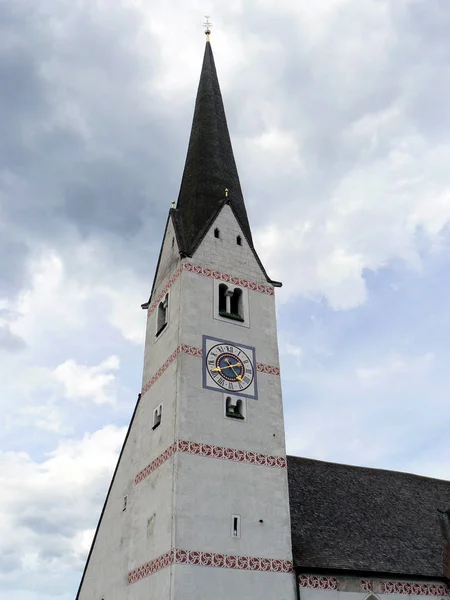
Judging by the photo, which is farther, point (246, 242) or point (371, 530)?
point (246, 242)

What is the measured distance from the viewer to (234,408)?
22828 millimetres

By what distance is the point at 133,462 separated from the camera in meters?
24.6

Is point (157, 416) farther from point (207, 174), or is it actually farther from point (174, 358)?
point (207, 174)

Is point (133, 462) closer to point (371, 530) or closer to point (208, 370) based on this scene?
point (208, 370)

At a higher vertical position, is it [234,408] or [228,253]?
[228,253]

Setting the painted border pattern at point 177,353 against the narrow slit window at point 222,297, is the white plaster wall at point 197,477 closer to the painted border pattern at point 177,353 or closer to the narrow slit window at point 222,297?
the painted border pattern at point 177,353

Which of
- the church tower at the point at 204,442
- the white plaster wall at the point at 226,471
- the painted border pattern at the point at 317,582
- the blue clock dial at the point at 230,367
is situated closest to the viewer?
the white plaster wall at the point at 226,471

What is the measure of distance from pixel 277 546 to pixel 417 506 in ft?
32.6

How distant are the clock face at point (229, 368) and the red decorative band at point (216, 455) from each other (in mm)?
2193

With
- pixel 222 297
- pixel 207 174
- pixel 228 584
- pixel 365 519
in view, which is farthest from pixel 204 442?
pixel 207 174

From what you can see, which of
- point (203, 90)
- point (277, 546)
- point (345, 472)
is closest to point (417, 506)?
point (345, 472)

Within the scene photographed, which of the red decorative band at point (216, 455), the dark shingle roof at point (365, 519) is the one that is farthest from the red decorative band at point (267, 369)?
Result: the dark shingle roof at point (365, 519)

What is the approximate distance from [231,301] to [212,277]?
4.19 feet

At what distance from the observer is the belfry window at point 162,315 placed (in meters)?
25.8
